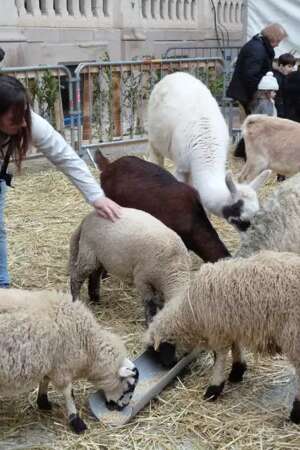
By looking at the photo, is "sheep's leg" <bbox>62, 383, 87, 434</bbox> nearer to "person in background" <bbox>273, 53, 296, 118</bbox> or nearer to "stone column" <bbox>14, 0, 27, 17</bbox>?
"person in background" <bbox>273, 53, 296, 118</bbox>

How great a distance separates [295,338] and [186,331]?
0.61 meters

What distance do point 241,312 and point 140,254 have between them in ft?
3.40

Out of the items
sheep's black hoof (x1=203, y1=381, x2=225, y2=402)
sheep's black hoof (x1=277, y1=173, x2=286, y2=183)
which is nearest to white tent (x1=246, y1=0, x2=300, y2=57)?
sheep's black hoof (x1=277, y1=173, x2=286, y2=183)

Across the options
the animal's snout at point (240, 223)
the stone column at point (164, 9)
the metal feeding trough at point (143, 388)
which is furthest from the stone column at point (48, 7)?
the metal feeding trough at point (143, 388)

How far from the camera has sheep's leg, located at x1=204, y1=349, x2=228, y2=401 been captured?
3.62m

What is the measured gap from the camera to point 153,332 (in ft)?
12.3

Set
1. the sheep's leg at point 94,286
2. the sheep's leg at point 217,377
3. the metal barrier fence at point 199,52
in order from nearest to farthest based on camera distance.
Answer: the sheep's leg at point 217,377 → the sheep's leg at point 94,286 → the metal barrier fence at point 199,52

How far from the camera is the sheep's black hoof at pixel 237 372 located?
3816mm

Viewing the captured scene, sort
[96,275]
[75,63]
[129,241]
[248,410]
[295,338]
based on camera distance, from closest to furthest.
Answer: [295,338], [248,410], [129,241], [96,275], [75,63]

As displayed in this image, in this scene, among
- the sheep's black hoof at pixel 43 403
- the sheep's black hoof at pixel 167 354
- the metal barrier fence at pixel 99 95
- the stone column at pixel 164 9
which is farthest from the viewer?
the stone column at pixel 164 9

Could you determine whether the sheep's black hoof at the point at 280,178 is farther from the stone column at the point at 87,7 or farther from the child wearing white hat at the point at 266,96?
the stone column at the point at 87,7

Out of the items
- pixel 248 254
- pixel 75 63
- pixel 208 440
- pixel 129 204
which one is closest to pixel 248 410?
pixel 208 440

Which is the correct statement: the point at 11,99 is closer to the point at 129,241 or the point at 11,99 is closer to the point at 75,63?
the point at 129,241

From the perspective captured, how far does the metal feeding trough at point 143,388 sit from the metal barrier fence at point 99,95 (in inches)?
203
